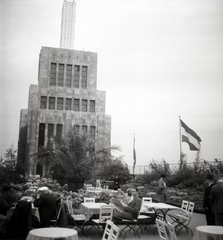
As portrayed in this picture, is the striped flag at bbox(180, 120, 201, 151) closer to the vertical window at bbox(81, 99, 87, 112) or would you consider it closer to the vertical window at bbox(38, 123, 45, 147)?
the vertical window at bbox(81, 99, 87, 112)

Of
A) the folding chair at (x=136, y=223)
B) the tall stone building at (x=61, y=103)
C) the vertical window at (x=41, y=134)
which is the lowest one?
the folding chair at (x=136, y=223)

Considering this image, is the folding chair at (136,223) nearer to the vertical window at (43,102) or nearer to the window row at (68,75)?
the vertical window at (43,102)

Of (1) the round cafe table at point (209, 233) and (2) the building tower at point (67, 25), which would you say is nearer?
(1) the round cafe table at point (209, 233)

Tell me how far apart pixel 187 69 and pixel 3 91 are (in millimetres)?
12789

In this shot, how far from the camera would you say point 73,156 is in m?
20.9

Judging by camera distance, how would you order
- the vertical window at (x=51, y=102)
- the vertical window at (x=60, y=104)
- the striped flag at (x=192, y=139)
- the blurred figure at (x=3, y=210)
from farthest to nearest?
the vertical window at (x=60, y=104) < the vertical window at (x=51, y=102) < the striped flag at (x=192, y=139) < the blurred figure at (x=3, y=210)

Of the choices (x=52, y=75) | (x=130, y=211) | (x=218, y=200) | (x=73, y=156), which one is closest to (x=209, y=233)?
(x=218, y=200)

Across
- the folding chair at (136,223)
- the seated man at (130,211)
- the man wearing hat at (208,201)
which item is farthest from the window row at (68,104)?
the man wearing hat at (208,201)

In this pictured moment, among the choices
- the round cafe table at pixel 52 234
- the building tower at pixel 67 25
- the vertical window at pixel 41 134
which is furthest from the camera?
the building tower at pixel 67 25

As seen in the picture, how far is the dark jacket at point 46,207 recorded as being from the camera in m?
7.50

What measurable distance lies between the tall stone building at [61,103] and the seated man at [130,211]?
34011 mm

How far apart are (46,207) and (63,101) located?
129ft

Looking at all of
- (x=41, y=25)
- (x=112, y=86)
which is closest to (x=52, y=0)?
(x=41, y=25)

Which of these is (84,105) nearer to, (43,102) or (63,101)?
(63,101)
